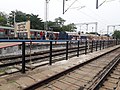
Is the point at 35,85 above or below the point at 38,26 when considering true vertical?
below

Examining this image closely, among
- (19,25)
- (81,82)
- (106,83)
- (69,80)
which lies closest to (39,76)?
(69,80)

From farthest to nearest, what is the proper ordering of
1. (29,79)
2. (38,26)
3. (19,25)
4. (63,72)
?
(38,26)
(19,25)
(63,72)
(29,79)

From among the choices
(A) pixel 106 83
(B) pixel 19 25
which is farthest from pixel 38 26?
(A) pixel 106 83

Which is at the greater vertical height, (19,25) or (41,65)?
(19,25)

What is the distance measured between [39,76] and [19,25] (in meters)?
4.55

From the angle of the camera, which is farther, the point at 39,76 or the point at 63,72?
the point at 63,72

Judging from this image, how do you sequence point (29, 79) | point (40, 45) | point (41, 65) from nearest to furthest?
point (29, 79) → point (41, 65) → point (40, 45)

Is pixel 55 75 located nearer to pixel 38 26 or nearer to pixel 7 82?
pixel 7 82

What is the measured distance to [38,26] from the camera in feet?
239

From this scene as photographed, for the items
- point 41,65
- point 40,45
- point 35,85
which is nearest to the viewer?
point 35,85

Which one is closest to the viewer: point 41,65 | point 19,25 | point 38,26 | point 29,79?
point 29,79

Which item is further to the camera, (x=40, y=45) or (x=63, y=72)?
(x=40, y=45)

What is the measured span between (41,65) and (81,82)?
292 cm

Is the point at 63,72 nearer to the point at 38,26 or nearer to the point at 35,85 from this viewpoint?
the point at 35,85
